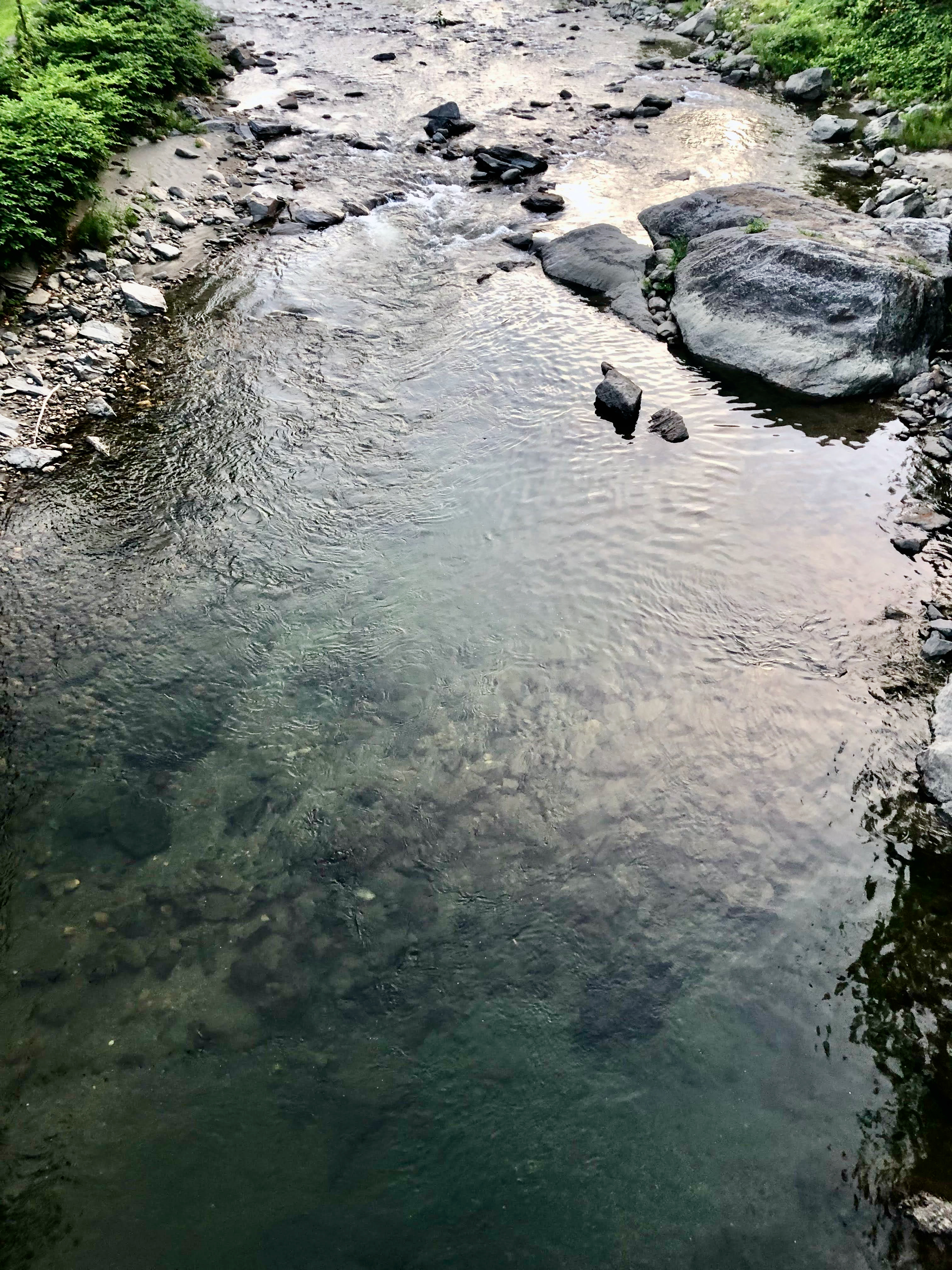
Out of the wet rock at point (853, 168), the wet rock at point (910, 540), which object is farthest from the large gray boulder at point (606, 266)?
the wet rock at point (853, 168)

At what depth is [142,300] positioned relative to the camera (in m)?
10.2

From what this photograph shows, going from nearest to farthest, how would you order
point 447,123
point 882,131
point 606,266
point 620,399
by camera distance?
point 620,399 < point 606,266 < point 882,131 < point 447,123

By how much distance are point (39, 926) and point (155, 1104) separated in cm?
142

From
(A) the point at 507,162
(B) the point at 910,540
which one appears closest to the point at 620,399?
(B) the point at 910,540

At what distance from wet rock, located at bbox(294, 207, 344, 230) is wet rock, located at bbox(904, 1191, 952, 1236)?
44.8ft

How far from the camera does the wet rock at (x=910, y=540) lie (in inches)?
292

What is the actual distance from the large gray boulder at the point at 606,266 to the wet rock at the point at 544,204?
132 centimetres

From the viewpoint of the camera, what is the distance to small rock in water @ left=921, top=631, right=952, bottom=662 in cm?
645

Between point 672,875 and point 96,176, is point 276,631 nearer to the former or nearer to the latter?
point 672,875

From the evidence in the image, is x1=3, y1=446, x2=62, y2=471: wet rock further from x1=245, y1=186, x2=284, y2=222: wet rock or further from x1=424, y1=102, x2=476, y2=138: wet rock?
x1=424, y1=102, x2=476, y2=138: wet rock

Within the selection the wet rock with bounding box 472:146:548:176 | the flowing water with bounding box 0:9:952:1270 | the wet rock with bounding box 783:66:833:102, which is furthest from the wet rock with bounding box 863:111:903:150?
the flowing water with bounding box 0:9:952:1270

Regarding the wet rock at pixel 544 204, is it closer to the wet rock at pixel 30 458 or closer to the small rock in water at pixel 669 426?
the small rock in water at pixel 669 426

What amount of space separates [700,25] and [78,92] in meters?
16.1

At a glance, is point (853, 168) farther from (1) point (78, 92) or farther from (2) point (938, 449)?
(1) point (78, 92)
